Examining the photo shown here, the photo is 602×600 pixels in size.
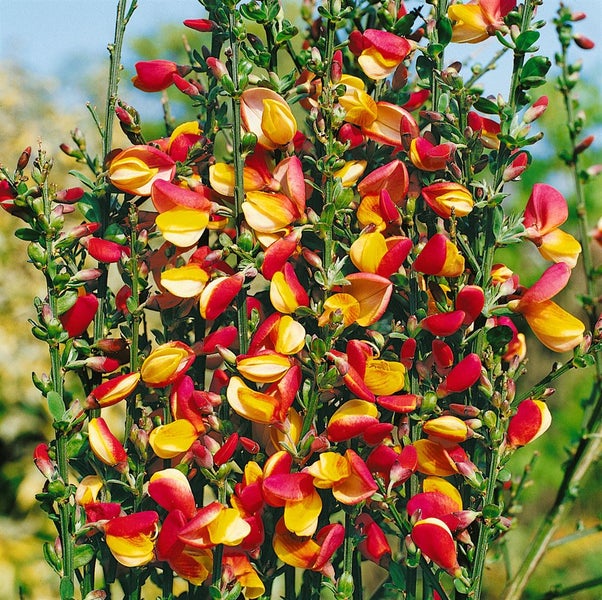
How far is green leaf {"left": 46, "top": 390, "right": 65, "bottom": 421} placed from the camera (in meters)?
0.46

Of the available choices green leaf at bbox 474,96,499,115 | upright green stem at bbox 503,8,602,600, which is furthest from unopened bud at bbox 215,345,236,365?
upright green stem at bbox 503,8,602,600

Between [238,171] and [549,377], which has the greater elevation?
[238,171]

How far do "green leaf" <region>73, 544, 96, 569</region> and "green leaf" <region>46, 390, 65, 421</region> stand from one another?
0.28 ft

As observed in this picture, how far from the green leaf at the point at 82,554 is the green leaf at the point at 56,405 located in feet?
0.28

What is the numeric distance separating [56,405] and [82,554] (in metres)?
0.10

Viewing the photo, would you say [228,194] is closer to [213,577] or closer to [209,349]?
[209,349]

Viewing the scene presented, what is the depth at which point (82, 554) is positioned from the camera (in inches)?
18.8

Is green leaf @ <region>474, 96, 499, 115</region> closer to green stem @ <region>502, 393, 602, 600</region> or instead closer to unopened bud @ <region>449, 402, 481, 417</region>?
unopened bud @ <region>449, 402, 481, 417</region>

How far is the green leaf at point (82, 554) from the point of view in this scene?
1.56 feet

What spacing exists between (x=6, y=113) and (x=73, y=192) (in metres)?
2.16

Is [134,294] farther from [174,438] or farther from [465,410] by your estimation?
[465,410]

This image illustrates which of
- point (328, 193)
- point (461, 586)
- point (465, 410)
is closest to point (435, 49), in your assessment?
point (328, 193)

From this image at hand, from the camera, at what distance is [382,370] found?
45 cm

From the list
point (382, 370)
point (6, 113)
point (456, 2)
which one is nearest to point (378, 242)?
point (382, 370)
